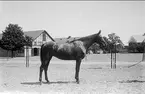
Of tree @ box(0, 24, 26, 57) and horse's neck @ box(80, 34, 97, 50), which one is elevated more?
tree @ box(0, 24, 26, 57)

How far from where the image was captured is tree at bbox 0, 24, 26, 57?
4056 centimetres

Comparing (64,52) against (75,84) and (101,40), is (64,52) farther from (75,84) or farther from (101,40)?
(101,40)

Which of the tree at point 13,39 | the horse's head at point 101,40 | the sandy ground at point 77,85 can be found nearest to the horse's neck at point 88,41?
the horse's head at point 101,40

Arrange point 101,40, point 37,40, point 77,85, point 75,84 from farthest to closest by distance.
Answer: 1. point 37,40
2. point 101,40
3. point 75,84
4. point 77,85

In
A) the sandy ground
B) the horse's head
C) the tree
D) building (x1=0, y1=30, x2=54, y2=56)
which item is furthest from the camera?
building (x1=0, y1=30, x2=54, y2=56)

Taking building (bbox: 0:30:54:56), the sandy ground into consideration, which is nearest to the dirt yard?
the sandy ground

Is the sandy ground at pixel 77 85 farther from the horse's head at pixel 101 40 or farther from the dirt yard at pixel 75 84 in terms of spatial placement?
the horse's head at pixel 101 40

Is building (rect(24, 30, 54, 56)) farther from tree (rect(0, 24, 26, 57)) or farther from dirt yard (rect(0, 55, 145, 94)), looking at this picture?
dirt yard (rect(0, 55, 145, 94))


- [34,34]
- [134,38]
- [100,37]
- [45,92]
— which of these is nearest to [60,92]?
[45,92]

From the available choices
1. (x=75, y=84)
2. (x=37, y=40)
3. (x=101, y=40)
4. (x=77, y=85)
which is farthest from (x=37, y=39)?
(x=77, y=85)

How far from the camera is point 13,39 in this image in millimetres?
41156

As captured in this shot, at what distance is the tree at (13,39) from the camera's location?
40562 mm

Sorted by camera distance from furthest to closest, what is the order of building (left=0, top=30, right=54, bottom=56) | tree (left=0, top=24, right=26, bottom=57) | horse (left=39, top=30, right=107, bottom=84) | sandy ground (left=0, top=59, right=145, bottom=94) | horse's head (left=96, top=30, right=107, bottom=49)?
building (left=0, top=30, right=54, bottom=56)
tree (left=0, top=24, right=26, bottom=57)
horse's head (left=96, top=30, right=107, bottom=49)
horse (left=39, top=30, right=107, bottom=84)
sandy ground (left=0, top=59, right=145, bottom=94)

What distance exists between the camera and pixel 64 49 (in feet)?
26.9
